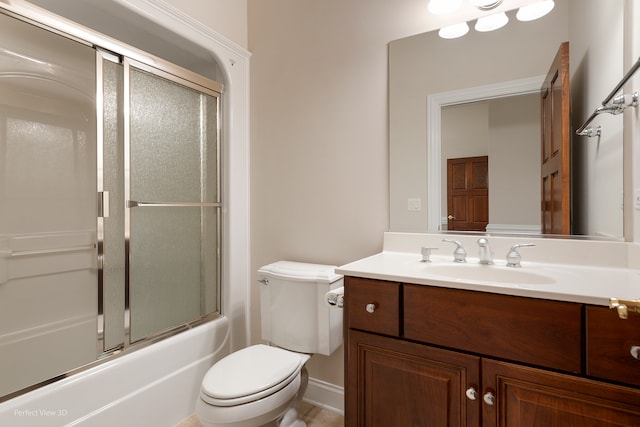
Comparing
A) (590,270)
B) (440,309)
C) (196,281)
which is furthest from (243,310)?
(590,270)

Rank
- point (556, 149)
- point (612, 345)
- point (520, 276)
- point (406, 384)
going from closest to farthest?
point (612, 345)
point (406, 384)
point (520, 276)
point (556, 149)

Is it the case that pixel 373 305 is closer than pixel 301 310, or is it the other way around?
pixel 373 305

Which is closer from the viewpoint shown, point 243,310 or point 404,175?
point 404,175

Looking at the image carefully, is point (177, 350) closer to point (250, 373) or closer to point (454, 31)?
point (250, 373)

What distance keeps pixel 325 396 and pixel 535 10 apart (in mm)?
2150

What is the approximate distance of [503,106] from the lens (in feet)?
4.92

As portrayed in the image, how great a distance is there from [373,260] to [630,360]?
851 millimetres

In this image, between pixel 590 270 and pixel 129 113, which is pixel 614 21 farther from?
pixel 129 113

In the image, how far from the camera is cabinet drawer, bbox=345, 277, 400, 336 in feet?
3.79

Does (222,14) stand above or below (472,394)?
above

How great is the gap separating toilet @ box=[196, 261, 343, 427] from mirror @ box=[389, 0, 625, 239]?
1.75 ft

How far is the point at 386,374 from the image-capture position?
117 centimetres

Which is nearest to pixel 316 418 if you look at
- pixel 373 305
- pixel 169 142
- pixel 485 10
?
pixel 373 305

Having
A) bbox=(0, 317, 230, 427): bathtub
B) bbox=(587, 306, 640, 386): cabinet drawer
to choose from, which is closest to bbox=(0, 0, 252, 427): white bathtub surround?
bbox=(0, 317, 230, 427): bathtub
